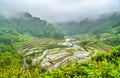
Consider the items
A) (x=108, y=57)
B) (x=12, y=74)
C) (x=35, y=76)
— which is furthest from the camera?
(x=108, y=57)

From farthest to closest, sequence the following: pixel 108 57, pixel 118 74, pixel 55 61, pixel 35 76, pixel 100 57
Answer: pixel 55 61, pixel 100 57, pixel 108 57, pixel 35 76, pixel 118 74

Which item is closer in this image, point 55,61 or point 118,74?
point 118,74

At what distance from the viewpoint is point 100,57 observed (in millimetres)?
103438

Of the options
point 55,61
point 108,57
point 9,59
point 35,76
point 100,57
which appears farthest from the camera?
point 55,61

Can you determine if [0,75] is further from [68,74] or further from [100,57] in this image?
[100,57]

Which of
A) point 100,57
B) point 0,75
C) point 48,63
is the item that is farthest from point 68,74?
point 48,63

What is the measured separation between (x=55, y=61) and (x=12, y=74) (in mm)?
109019

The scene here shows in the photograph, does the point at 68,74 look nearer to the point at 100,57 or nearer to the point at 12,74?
the point at 12,74

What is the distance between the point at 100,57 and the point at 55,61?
72.5m

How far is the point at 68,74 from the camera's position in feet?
208

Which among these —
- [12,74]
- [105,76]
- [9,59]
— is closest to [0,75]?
[12,74]

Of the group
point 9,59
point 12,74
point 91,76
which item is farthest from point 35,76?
point 9,59

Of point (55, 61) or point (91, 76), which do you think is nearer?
point (91, 76)

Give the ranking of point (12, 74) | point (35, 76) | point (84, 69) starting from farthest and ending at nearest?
point (35, 76), point (12, 74), point (84, 69)
